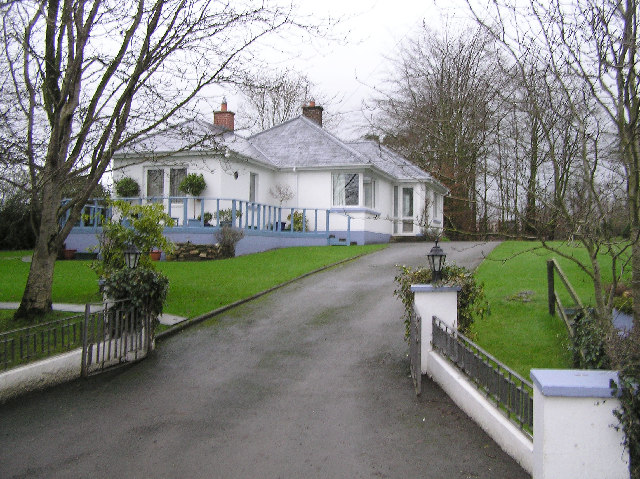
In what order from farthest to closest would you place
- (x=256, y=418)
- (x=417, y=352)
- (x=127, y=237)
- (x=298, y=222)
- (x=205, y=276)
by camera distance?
(x=298, y=222)
(x=205, y=276)
(x=127, y=237)
(x=417, y=352)
(x=256, y=418)

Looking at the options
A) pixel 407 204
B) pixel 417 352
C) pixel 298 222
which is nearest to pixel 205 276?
pixel 298 222

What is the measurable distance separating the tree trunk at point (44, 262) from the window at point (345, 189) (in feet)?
53.7

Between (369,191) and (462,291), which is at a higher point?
(369,191)

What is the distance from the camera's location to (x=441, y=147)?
800cm

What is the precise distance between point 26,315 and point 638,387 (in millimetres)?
9593

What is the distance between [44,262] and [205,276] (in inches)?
237

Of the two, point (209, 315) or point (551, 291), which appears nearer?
point (551, 291)

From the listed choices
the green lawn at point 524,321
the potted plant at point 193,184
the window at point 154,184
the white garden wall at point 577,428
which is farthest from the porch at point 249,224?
the white garden wall at point 577,428

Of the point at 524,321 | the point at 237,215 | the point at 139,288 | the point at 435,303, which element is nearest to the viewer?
the point at 435,303

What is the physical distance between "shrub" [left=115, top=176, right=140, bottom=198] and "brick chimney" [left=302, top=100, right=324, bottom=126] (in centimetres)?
1170

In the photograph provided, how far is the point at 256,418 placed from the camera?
6871 mm

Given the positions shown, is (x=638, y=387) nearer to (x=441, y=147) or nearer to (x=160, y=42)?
(x=441, y=147)

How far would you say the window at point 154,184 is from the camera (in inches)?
965

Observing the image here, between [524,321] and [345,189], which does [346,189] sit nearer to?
[345,189]
